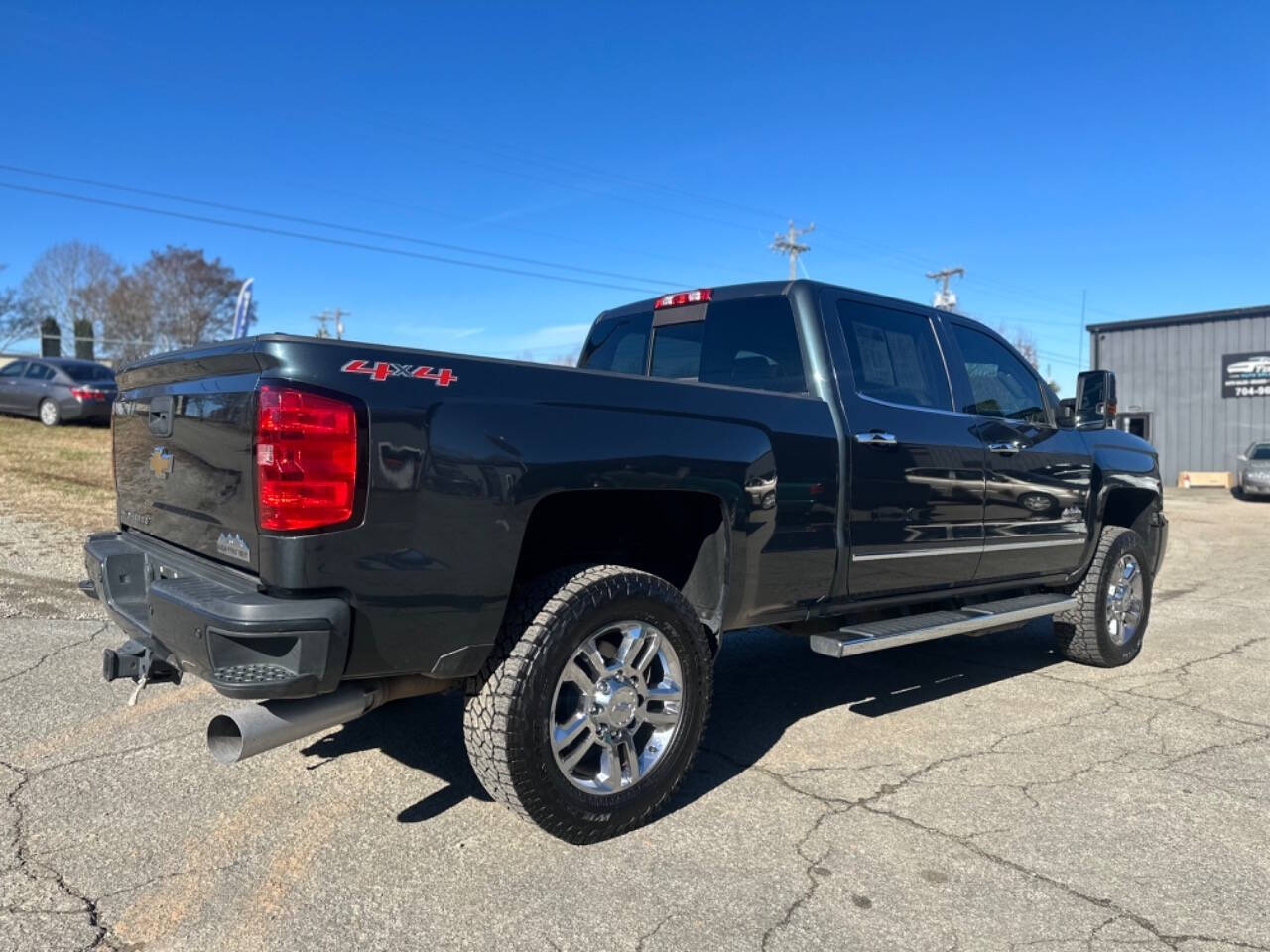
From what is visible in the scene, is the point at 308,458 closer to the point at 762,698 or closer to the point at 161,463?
the point at 161,463

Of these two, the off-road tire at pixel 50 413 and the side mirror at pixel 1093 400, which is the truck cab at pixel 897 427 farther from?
the off-road tire at pixel 50 413

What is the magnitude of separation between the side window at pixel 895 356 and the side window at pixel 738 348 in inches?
10.8

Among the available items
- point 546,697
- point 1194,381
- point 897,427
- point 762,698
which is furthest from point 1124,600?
point 1194,381

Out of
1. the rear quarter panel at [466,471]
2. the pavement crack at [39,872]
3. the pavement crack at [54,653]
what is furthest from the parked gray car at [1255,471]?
the pavement crack at [39,872]

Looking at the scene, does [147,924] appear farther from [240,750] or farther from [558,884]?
[558,884]

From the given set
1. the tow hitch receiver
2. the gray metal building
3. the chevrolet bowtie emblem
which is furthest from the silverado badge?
→ the gray metal building

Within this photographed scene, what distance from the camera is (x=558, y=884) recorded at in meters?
2.92

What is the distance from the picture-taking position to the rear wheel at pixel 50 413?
55.7 ft

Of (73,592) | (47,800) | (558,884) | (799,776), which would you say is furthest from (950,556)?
(73,592)

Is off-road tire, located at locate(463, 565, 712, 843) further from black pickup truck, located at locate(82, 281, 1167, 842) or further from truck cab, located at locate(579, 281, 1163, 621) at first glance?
truck cab, located at locate(579, 281, 1163, 621)

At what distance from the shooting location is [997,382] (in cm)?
524

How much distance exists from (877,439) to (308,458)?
2.48m

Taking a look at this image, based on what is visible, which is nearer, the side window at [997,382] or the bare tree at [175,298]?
the side window at [997,382]

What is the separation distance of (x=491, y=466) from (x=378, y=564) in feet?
1.46
